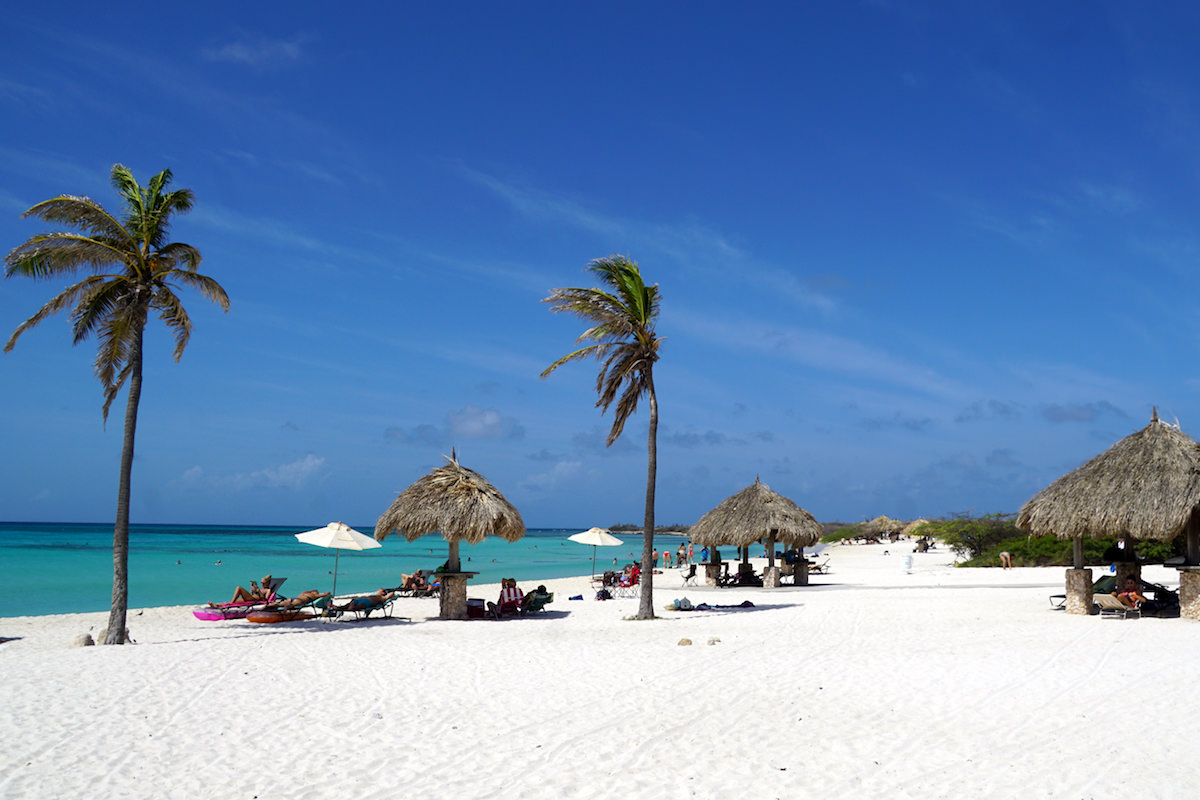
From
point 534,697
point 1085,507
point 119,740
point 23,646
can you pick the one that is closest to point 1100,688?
point 534,697

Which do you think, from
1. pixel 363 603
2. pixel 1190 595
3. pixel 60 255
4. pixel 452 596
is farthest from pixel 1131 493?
pixel 60 255

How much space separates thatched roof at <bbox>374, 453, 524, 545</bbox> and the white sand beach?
201 cm

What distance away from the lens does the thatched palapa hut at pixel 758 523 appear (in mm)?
20922

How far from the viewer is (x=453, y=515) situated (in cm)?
1476

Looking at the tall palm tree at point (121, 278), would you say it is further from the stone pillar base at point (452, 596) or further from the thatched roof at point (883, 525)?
the thatched roof at point (883, 525)

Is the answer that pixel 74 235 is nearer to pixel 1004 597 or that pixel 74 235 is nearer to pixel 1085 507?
pixel 1085 507

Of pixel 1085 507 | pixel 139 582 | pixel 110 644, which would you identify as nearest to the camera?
pixel 110 644

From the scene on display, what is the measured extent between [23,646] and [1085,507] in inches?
660

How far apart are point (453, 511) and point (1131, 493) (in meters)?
11.6

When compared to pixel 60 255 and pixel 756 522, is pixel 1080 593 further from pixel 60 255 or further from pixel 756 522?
pixel 60 255

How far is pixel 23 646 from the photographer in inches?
460

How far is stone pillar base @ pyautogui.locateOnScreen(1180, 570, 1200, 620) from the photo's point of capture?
530 inches

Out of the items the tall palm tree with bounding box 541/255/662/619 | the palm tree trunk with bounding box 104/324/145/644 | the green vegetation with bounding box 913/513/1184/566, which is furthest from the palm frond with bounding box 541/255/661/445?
the green vegetation with bounding box 913/513/1184/566

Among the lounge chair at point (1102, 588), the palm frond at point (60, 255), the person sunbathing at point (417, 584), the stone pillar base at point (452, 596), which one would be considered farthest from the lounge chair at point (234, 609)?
the lounge chair at point (1102, 588)
